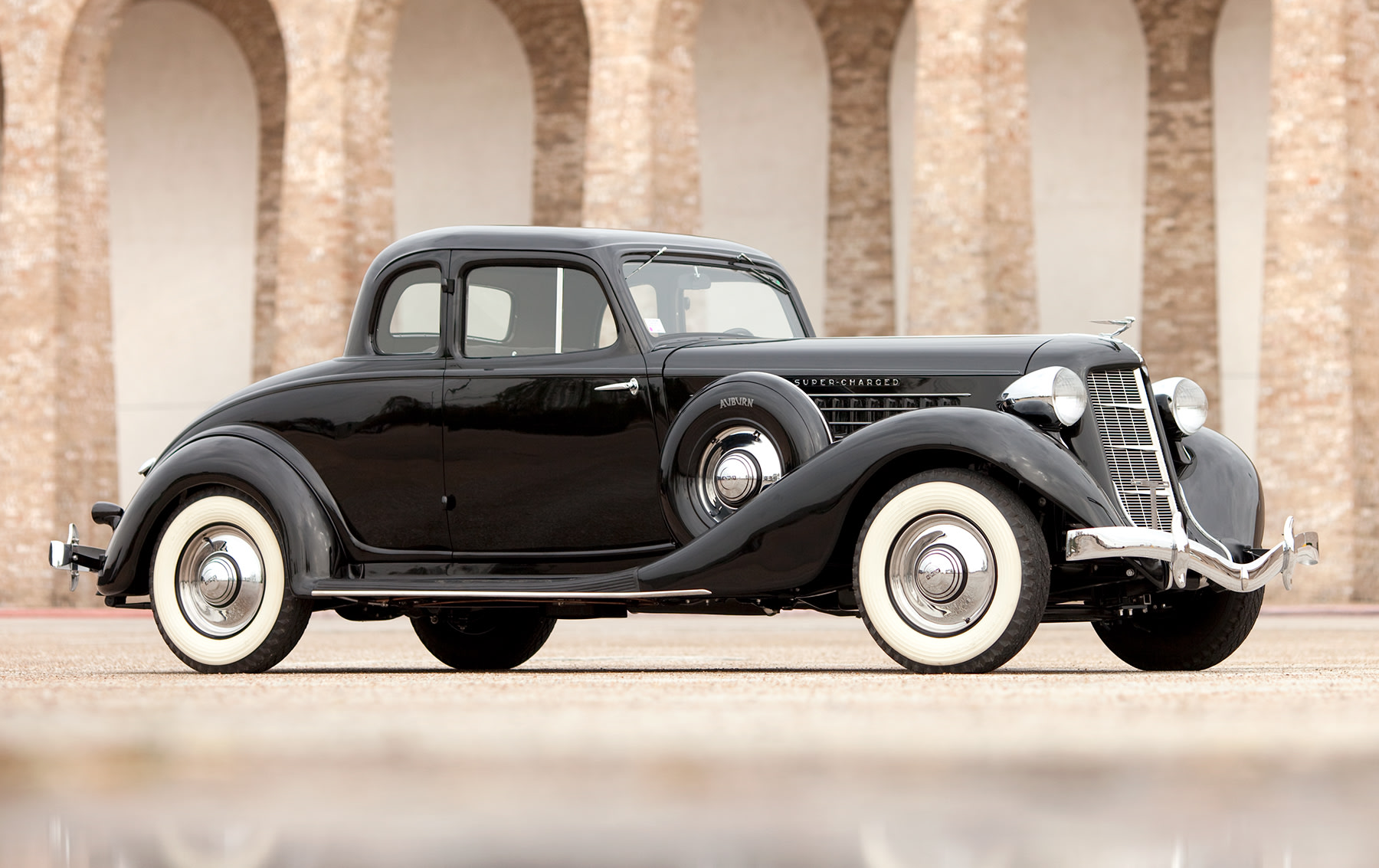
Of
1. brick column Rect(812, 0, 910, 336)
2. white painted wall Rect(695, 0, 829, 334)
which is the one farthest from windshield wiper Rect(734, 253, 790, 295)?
white painted wall Rect(695, 0, 829, 334)

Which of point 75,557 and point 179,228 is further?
point 179,228

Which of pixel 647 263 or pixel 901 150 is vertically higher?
pixel 901 150

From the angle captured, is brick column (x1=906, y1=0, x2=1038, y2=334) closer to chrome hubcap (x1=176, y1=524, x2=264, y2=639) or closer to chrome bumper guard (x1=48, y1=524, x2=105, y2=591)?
chrome bumper guard (x1=48, y1=524, x2=105, y2=591)

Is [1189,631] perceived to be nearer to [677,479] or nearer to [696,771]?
[677,479]

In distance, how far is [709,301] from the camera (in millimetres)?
7551

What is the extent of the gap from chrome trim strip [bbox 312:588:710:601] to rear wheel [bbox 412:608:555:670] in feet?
3.90

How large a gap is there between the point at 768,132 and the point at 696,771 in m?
23.2

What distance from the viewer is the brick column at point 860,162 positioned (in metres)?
26.0

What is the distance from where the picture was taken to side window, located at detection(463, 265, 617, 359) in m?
7.16

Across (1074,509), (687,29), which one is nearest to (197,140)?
(687,29)

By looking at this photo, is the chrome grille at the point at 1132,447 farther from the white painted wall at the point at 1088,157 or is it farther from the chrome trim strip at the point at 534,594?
the white painted wall at the point at 1088,157

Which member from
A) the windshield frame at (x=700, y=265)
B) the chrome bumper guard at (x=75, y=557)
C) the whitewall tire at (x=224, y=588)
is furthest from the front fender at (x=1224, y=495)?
the chrome bumper guard at (x=75, y=557)

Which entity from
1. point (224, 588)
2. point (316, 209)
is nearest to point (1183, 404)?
point (224, 588)

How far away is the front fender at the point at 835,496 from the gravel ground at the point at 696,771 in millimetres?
411
